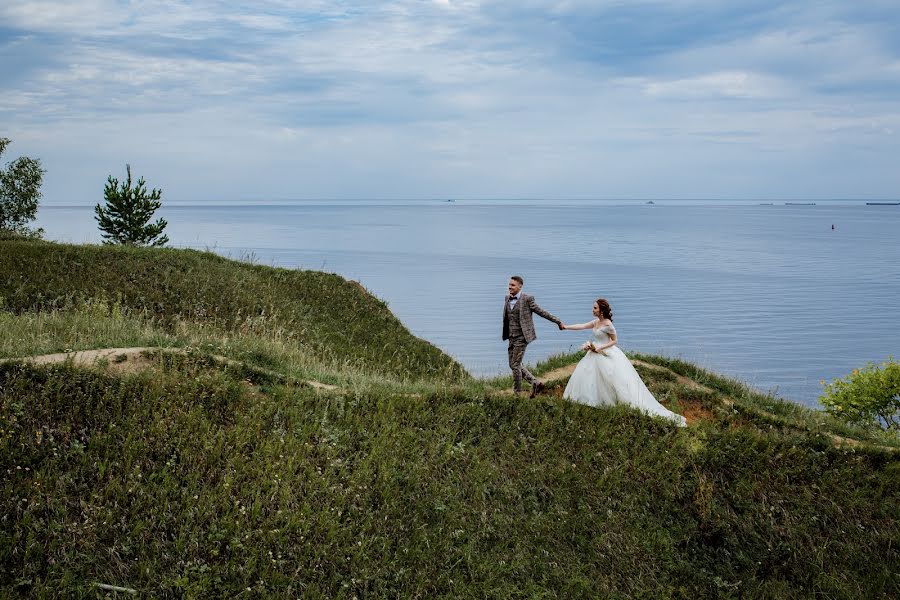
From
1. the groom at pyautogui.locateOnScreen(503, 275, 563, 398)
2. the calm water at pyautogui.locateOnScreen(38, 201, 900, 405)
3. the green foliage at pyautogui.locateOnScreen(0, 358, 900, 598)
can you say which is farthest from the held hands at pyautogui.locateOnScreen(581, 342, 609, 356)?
the calm water at pyautogui.locateOnScreen(38, 201, 900, 405)

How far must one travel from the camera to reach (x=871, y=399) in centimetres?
2650

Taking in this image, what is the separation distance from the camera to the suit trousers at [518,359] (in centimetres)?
2017

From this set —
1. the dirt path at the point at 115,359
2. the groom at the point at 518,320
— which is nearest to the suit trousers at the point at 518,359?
the groom at the point at 518,320

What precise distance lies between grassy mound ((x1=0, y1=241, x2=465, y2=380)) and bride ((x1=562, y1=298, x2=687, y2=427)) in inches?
289

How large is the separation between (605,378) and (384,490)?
27.5 feet

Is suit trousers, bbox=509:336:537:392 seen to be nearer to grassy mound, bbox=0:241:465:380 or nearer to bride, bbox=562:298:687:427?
bride, bbox=562:298:687:427

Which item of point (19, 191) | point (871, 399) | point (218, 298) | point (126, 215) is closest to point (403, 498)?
point (871, 399)

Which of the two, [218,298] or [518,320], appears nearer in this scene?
[518,320]

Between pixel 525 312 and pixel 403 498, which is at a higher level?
pixel 525 312

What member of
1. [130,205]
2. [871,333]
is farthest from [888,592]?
[871,333]

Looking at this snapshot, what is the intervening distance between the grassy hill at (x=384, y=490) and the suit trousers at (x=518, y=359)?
103 centimetres

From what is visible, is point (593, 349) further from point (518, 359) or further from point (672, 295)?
point (672, 295)

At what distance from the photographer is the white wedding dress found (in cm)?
2006

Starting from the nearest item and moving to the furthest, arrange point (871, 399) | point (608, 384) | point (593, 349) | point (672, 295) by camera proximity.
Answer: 1. point (608, 384)
2. point (593, 349)
3. point (871, 399)
4. point (672, 295)
